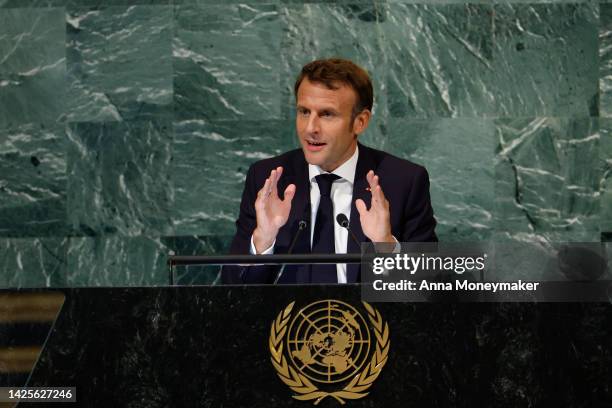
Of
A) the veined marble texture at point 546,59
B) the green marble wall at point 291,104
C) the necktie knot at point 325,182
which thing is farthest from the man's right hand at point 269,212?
the veined marble texture at point 546,59

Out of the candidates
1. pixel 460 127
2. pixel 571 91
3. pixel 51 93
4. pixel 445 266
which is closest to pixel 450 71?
pixel 460 127

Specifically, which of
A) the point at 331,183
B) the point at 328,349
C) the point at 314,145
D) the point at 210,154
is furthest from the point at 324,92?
the point at 210,154

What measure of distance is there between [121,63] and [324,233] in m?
2.20

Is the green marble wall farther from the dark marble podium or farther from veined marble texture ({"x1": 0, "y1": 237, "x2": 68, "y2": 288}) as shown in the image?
the dark marble podium

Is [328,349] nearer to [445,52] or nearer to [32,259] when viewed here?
[445,52]

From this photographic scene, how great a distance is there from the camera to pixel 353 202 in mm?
3568

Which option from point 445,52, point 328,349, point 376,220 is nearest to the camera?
point 328,349

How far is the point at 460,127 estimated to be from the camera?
5.29 meters

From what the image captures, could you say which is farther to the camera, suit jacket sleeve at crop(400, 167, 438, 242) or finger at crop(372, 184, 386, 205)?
suit jacket sleeve at crop(400, 167, 438, 242)

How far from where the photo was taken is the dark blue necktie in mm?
3398

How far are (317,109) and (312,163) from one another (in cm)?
19

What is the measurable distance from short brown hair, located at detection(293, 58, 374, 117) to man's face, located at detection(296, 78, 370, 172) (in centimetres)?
2

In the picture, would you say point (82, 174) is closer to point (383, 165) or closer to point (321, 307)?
point (383, 165)

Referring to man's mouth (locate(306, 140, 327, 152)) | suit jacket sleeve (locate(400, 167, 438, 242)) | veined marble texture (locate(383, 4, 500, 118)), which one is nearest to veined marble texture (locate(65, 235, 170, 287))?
veined marble texture (locate(383, 4, 500, 118))
